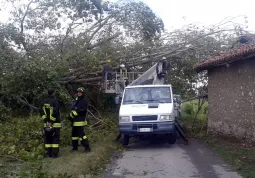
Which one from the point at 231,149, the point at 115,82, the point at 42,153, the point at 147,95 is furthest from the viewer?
the point at 115,82

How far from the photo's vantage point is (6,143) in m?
9.55

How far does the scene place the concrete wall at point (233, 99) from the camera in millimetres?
11227

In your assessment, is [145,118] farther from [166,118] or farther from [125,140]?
[125,140]

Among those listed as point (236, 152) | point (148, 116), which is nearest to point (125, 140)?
point (148, 116)

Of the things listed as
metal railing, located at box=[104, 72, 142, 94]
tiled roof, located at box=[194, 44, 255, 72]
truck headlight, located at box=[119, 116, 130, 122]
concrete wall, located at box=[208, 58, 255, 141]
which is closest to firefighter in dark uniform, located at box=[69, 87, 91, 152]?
truck headlight, located at box=[119, 116, 130, 122]

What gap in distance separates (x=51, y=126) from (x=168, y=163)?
125 inches

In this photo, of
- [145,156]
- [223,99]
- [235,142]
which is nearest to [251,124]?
[235,142]

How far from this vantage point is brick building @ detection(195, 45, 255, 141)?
11.1m

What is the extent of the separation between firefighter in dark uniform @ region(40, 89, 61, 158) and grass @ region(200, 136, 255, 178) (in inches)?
176

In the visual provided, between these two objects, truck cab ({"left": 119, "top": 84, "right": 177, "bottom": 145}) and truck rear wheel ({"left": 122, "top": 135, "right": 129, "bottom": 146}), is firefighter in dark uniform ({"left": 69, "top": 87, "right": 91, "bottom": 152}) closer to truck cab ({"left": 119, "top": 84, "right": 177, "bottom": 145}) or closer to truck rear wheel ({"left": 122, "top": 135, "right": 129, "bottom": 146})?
truck cab ({"left": 119, "top": 84, "right": 177, "bottom": 145})

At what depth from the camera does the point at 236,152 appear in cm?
989

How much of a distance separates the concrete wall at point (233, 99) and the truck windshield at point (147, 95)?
2.40 m

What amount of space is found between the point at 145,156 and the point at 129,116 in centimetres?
182

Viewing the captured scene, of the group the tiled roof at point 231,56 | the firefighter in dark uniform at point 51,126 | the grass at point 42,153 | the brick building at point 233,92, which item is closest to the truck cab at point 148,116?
the grass at point 42,153
